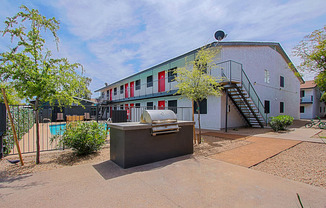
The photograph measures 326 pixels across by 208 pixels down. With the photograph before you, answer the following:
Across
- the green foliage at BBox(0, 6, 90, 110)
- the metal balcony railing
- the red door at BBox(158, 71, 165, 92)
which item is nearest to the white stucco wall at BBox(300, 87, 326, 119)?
the metal balcony railing

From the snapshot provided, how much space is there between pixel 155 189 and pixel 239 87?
34.2ft

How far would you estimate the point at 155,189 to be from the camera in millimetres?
3031

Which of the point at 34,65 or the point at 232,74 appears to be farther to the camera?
the point at 232,74

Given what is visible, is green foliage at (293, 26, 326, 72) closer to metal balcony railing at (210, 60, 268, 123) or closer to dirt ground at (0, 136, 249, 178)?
metal balcony railing at (210, 60, 268, 123)

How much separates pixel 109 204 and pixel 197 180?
5.91 ft

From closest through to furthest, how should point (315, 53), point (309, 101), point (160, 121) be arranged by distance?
point (160, 121)
point (315, 53)
point (309, 101)

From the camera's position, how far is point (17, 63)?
3.92 metres

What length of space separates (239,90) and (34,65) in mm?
11314

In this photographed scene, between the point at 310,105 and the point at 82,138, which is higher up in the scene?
the point at 310,105

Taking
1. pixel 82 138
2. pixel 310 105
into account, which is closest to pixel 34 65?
pixel 82 138

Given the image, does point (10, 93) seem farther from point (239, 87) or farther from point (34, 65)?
point (239, 87)

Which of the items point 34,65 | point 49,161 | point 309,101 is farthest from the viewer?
point 309,101

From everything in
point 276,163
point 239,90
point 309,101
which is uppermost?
point 239,90

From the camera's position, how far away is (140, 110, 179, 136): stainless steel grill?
14.7 feet
